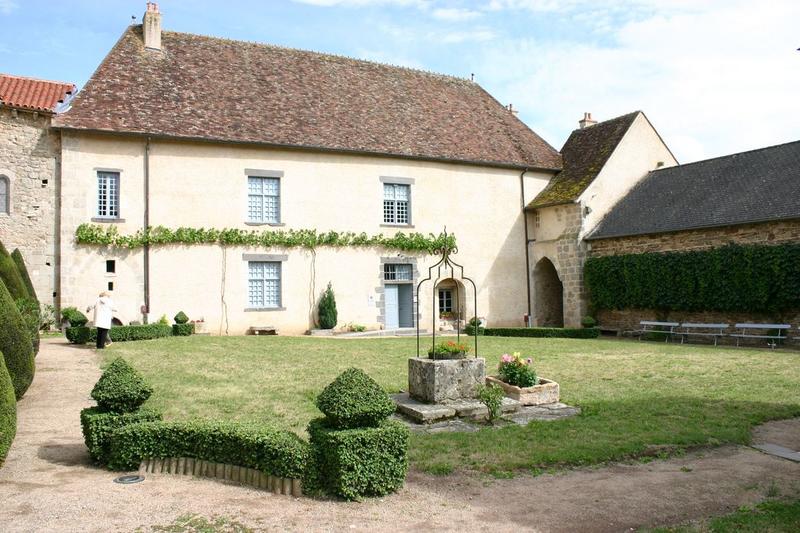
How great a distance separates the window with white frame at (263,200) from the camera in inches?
827

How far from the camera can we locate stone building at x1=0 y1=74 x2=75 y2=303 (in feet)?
61.2

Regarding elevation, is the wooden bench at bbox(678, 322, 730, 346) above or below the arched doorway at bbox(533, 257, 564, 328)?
below

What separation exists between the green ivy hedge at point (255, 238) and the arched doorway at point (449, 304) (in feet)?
5.88

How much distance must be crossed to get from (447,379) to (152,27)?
60.2ft

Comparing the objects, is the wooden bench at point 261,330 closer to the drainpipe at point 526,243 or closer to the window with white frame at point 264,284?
the window with white frame at point 264,284

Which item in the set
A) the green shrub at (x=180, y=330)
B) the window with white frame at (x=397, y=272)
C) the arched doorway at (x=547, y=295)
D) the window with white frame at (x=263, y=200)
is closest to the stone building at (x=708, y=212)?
the arched doorway at (x=547, y=295)

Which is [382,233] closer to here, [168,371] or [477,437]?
[168,371]

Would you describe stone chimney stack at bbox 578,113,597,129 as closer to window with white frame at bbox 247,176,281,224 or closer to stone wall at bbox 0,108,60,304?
window with white frame at bbox 247,176,281,224

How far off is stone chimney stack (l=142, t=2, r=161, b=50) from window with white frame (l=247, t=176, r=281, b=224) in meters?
5.99

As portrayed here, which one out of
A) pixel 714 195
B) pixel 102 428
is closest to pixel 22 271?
pixel 102 428

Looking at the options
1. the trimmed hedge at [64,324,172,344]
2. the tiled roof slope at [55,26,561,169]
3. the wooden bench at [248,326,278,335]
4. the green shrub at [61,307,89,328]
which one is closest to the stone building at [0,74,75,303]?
the green shrub at [61,307,89,328]

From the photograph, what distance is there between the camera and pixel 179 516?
5.27 m

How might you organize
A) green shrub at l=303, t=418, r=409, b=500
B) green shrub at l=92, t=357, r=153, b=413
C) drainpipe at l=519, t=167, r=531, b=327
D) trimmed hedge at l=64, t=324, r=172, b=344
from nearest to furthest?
1. green shrub at l=303, t=418, r=409, b=500
2. green shrub at l=92, t=357, r=153, b=413
3. trimmed hedge at l=64, t=324, r=172, b=344
4. drainpipe at l=519, t=167, r=531, b=327

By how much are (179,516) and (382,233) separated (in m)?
18.0
